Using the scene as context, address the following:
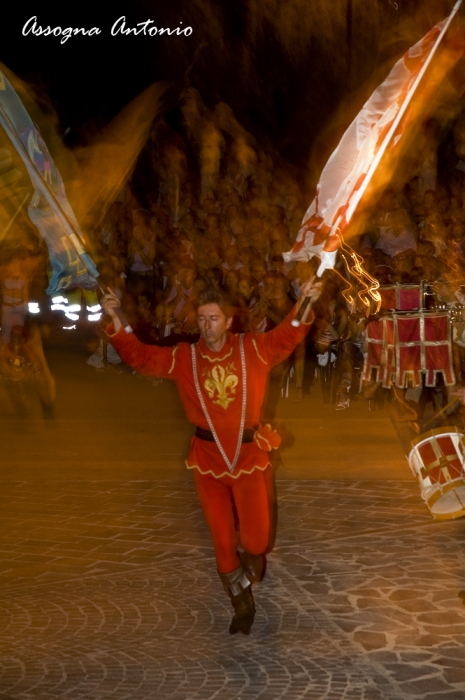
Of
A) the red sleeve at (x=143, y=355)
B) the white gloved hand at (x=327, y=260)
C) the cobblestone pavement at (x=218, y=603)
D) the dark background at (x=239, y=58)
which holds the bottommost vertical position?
the cobblestone pavement at (x=218, y=603)

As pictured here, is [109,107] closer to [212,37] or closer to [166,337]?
[212,37]

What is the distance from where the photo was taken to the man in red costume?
5699 mm

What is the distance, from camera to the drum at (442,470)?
21.3 feet

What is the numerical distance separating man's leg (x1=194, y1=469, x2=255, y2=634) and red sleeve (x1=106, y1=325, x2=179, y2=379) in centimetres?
60

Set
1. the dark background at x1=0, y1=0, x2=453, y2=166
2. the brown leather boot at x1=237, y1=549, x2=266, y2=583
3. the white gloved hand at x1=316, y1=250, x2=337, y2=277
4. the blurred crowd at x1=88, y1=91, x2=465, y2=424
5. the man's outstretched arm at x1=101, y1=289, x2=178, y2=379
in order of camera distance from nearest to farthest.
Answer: the white gloved hand at x1=316, y1=250, x2=337, y2=277 → the man's outstretched arm at x1=101, y1=289, x2=178, y2=379 → the brown leather boot at x1=237, y1=549, x2=266, y2=583 → the blurred crowd at x1=88, y1=91, x2=465, y2=424 → the dark background at x1=0, y1=0, x2=453, y2=166

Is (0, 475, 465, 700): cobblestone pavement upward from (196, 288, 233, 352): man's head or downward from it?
downward

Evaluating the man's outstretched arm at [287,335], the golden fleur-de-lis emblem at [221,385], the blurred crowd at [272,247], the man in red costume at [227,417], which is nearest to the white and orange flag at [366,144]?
the man's outstretched arm at [287,335]

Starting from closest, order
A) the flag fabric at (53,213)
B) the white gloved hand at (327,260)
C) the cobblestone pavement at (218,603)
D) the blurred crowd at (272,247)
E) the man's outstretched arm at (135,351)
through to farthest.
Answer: the flag fabric at (53,213)
the cobblestone pavement at (218,603)
the white gloved hand at (327,260)
the man's outstretched arm at (135,351)
the blurred crowd at (272,247)

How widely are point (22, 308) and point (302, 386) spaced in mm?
4040

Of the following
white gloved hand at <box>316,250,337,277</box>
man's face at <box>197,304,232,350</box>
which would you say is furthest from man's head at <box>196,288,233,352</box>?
white gloved hand at <box>316,250,337,277</box>

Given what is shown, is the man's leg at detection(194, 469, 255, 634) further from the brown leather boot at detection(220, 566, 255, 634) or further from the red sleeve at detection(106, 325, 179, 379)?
the red sleeve at detection(106, 325, 179, 379)

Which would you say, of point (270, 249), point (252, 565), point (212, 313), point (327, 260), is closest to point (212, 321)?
point (212, 313)

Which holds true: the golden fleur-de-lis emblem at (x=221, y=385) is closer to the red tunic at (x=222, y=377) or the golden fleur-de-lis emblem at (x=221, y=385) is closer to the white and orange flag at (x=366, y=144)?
the red tunic at (x=222, y=377)

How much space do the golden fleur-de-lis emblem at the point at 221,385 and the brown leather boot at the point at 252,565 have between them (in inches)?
34.9
